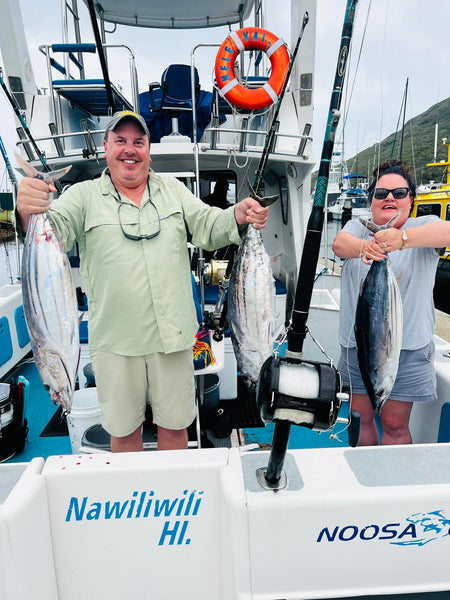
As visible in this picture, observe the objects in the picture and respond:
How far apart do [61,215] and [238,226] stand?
32.5 inches

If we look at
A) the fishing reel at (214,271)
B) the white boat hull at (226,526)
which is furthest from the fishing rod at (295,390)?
the fishing reel at (214,271)

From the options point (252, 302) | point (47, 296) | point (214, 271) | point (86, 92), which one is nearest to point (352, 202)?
point (214, 271)

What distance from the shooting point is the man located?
189 centimetres

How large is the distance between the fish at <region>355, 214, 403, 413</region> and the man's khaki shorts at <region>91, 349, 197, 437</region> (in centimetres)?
90

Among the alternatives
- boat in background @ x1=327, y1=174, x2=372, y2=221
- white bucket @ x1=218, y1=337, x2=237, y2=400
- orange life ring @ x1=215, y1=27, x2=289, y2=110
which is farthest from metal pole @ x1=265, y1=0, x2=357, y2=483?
white bucket @ x1=218, y1=337, x2=237, y2=400

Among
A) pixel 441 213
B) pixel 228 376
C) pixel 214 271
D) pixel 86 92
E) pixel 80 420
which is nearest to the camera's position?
pixel 80 420

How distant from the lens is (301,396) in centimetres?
123

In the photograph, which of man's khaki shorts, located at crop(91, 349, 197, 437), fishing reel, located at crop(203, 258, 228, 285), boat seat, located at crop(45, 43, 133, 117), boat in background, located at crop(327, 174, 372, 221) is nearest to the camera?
man's khaki shorts, located at crop(91, 349, 197, 437)

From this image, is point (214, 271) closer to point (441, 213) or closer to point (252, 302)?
point (252, 302)

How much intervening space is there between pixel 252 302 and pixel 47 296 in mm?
930

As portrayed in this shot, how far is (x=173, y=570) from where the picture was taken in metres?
1.53

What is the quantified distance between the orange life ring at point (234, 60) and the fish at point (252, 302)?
6.91 ft

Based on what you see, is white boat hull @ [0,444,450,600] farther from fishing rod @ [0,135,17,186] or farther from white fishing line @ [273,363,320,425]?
fishing rod @ [0,135,17,186]

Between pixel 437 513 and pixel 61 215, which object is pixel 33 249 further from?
pixel 437 513
